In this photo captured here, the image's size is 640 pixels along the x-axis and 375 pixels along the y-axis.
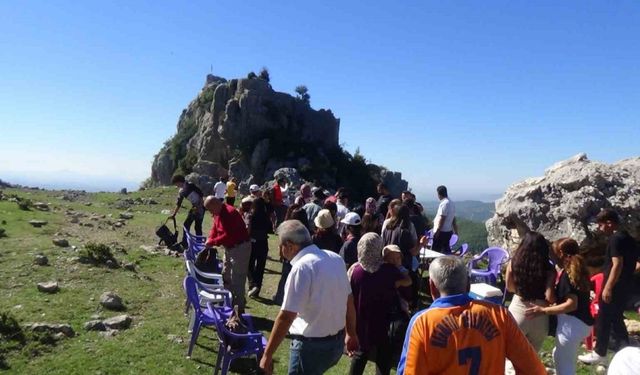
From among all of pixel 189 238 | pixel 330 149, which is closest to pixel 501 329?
pixel 189 238

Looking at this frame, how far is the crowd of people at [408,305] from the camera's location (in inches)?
110

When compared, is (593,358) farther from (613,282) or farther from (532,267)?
(532,267)

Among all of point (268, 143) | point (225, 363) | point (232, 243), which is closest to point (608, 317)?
point (225, 363)

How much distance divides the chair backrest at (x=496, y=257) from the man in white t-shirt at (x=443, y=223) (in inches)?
46.7

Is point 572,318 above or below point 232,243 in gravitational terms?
below

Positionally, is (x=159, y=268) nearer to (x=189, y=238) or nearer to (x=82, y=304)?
(x=189, y=238)

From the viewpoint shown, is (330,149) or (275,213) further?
(330,149)

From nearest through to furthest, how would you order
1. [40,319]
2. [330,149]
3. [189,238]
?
[40,319]
[189,238]
[330,149]

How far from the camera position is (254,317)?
8.41 meters

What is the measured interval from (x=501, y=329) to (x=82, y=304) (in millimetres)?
7892

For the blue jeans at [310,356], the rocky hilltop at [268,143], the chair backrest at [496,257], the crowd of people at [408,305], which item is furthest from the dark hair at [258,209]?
the rocky hilltop at [268,143]

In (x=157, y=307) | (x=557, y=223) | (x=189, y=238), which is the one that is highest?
(x=557, y=223)

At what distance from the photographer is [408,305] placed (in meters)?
5.91

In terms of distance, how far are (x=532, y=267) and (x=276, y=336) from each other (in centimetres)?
280
